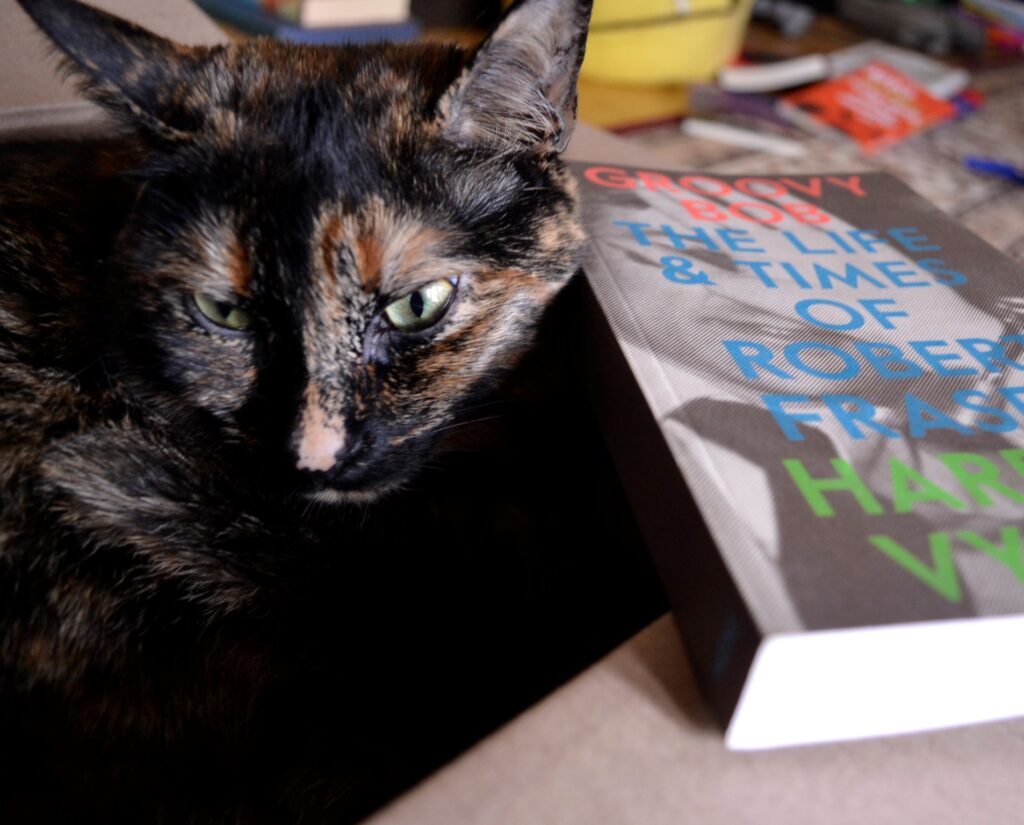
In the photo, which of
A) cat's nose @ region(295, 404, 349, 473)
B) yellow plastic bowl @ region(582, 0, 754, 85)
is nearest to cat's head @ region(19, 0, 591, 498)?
cat's nose @ region(295, 404, 349, 473)

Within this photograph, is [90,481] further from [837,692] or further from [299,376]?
[837,692]

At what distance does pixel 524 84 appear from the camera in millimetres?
659

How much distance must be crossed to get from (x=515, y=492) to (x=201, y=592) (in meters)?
0.29

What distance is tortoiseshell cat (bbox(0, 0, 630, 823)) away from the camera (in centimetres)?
61

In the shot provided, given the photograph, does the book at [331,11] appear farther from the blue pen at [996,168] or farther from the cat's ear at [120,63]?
the blue pen at [996,168]

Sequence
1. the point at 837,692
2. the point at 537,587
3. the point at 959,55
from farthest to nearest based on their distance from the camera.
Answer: the point at 959,55, the point at 537,587, the point at 837,692

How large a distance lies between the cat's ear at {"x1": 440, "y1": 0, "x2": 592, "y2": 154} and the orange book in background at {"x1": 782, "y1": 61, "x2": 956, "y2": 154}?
1.16 meters

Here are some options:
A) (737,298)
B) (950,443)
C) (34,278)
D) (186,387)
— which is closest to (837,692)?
(950,443)

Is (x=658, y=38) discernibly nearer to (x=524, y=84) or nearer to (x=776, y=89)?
(x=776, y=89)

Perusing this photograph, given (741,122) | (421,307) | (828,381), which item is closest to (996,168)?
(741,122)

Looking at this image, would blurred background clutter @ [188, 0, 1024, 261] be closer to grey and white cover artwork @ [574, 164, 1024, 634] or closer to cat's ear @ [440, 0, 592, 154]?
grey and white cover artwork @ [574, 164, 1024, 634]

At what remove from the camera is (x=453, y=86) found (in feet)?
2.10

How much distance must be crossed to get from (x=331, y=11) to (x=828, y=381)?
1.44 metres

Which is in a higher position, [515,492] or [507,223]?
[507,223]
